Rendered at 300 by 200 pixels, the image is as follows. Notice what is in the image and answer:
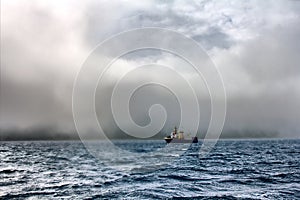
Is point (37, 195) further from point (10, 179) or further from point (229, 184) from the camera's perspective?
point (229, 184)

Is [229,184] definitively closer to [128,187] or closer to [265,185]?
[265,185]

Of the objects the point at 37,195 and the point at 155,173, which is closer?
the point at 37,195

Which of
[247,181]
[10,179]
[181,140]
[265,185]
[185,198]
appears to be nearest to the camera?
[185,198]

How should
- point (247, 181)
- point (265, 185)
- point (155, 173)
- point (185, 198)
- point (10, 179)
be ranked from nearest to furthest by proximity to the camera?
point (185, 198)
point (265, 185)
point (247, 181)
point (10, 179)
point (155, 173)

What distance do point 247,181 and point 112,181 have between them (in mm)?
12206

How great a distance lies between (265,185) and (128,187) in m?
11.5

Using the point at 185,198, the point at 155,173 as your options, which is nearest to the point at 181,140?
the point at 155,173

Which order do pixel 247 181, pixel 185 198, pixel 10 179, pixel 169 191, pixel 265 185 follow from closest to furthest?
1. pixel 185 198
2. pixel 169 191
3. pixel 265 185
4. pixel 247 181
5. pixel 10 179

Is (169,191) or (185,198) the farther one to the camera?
(169,191)

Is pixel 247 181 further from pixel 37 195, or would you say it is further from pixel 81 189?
pixel 37 195

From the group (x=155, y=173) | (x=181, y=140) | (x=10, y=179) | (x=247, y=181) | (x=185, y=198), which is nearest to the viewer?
(x=185, y=198)

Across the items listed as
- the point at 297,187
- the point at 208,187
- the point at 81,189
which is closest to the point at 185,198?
the point at 208,187

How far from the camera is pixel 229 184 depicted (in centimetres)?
2469

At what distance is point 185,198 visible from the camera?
19734mm
